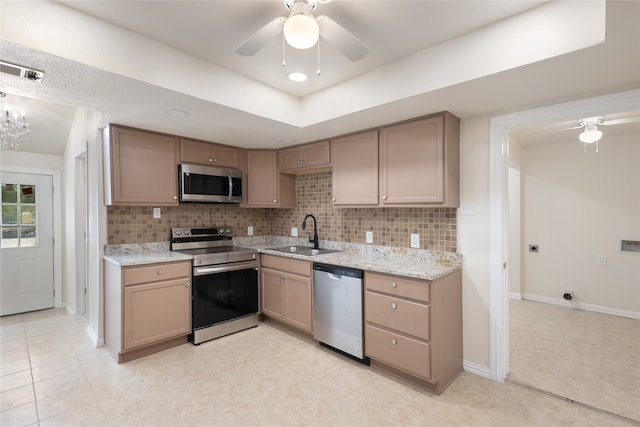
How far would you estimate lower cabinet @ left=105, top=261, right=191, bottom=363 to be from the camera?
103 inches

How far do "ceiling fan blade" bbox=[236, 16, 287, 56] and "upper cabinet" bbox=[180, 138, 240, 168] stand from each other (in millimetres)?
1919

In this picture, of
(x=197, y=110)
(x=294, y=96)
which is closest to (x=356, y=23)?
(x=294, y=96)

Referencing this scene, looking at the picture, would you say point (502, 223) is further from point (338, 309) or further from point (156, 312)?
point (156, 312)

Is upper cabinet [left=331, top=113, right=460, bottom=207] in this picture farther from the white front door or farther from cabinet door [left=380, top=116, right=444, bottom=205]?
the white front door

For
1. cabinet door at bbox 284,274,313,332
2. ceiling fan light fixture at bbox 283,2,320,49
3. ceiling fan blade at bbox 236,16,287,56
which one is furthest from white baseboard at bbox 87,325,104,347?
ceiling fan light fixture at bbox 283,2,320,49

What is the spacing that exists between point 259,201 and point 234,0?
2460 millimetres

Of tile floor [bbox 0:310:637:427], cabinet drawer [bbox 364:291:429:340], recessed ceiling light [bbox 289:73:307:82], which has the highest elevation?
recessed ceiling light [bbox 289:73:307:82]

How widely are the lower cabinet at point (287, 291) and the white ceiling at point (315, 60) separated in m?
1.49

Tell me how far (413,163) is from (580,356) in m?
2.29

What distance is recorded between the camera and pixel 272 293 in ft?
11.2

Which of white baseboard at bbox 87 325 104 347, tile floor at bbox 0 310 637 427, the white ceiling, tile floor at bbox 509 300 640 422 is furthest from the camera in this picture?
white baseboard at bbox 87 325 104 347

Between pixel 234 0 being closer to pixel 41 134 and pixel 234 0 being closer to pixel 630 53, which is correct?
pixel 630 53

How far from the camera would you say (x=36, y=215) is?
4.02 meters

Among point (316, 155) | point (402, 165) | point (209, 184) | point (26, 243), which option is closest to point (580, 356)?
point (402, 165)
